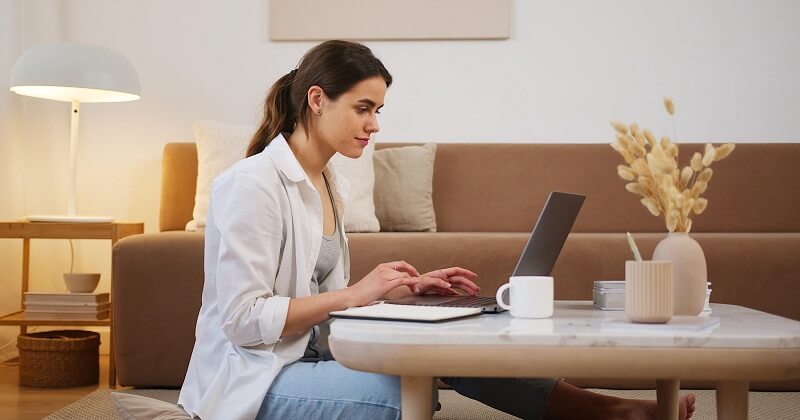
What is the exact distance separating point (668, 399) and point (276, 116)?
94 centimetres

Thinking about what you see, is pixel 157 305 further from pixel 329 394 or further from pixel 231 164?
pixel 329 394

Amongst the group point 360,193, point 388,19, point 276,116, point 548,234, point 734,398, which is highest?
point 388,19

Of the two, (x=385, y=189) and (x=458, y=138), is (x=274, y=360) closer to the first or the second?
(x=385, y=189)

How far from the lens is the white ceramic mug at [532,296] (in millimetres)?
1365

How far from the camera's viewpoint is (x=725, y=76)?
12.7ft

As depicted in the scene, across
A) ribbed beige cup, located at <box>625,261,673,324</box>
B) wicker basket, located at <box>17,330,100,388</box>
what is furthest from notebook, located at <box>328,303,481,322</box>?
wicker basket, located at <box>17,330,100,388</box>

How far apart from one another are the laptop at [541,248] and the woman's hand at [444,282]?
0.09 ft

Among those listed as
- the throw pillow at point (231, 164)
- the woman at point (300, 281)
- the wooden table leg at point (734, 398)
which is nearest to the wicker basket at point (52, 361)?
the throw pillow at point (231, 164)

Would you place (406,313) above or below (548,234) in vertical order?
below

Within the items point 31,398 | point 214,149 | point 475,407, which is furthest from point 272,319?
point 214,149

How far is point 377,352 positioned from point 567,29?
9.78ft

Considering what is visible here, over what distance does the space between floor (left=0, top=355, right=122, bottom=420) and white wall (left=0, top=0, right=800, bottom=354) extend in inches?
29.0

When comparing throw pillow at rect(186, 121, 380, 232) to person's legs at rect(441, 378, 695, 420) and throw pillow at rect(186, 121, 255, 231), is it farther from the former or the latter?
person's legs at rect(441, 378, 695, 420)

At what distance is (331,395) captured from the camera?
1.41 meters
